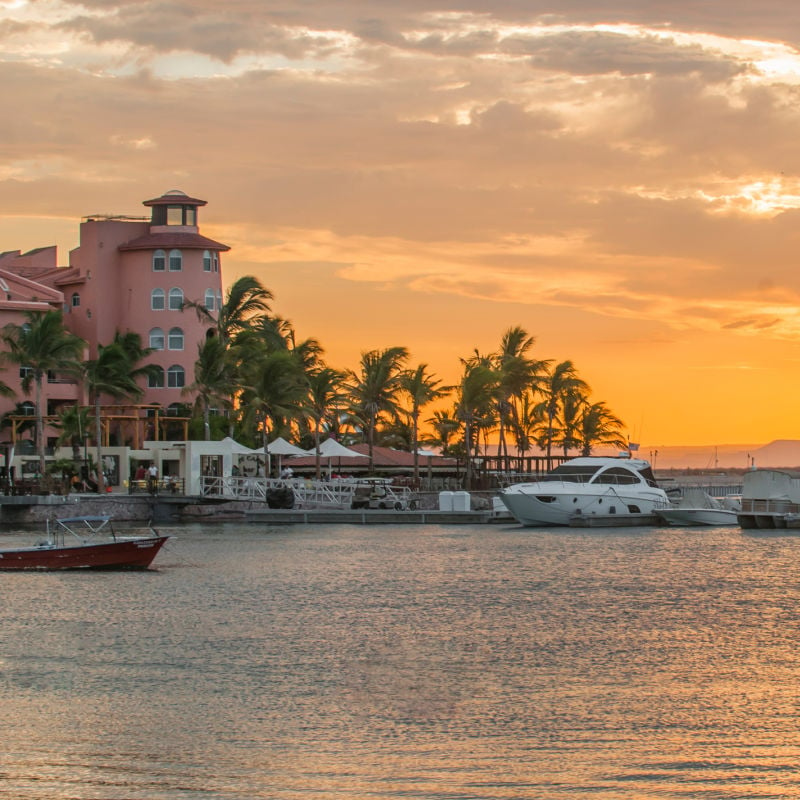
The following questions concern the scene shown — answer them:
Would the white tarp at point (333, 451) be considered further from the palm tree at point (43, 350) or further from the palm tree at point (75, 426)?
the palm tree at point (43, 350)

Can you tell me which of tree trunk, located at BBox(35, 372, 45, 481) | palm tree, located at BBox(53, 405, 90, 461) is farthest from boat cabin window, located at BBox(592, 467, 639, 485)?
palm tree, located at BBox(53, 405, 90, 461)

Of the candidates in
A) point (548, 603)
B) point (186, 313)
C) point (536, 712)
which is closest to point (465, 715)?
point (536, 712)

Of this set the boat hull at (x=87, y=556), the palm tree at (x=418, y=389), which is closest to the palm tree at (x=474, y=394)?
the palm tree at (x=418, y=389)

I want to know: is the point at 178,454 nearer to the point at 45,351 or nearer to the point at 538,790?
the point at 45,351

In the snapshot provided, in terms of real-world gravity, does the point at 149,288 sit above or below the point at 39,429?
above

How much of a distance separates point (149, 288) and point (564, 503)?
36188 millimetres

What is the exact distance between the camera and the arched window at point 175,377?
87875mm

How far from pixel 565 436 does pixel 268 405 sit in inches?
1635

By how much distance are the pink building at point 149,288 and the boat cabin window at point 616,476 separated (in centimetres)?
3212

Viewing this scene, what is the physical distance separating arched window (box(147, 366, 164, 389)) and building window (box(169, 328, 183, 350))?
1775 mm

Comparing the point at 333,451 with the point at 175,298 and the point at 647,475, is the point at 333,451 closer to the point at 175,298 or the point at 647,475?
the point at 647,475

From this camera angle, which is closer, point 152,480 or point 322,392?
point 152,480

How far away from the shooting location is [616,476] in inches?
2574

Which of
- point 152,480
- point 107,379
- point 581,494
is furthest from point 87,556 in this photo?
point 107,379
